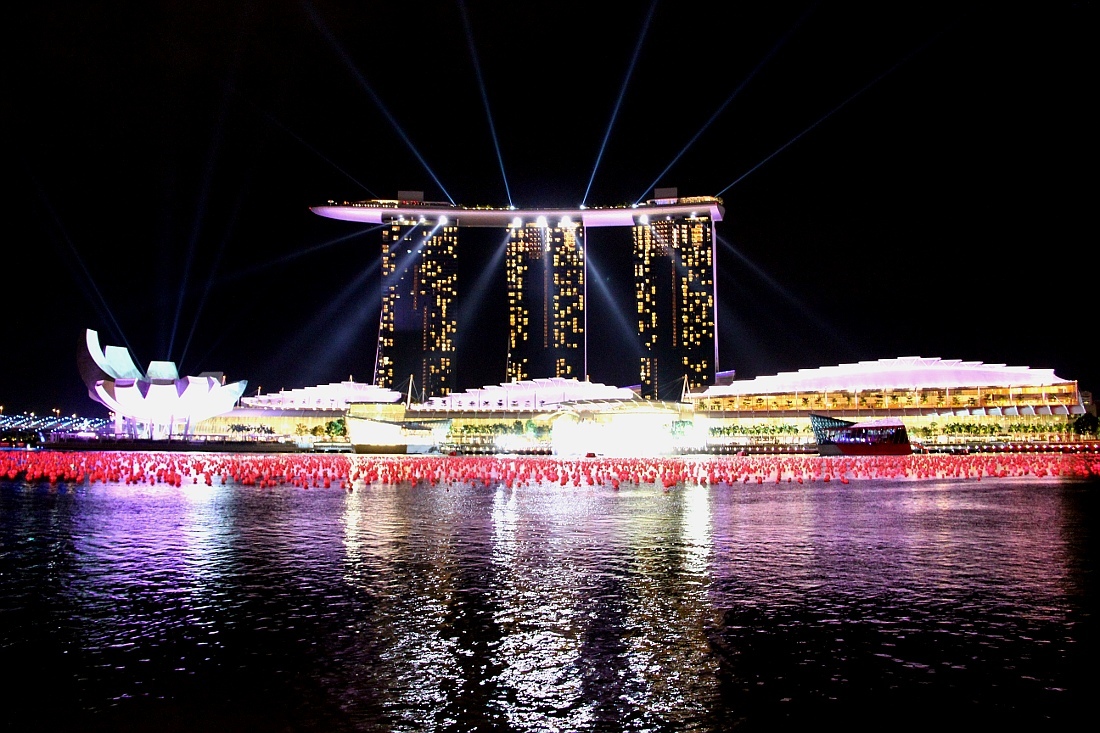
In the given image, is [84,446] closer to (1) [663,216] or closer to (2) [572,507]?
(2) [572,507]

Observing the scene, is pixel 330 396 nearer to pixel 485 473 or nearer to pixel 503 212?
pixel 503 212

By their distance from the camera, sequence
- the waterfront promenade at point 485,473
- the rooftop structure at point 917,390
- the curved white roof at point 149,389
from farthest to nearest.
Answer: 1. the rooftop structure at point 917,390
2. the curved white roof at point 149,389
3. the waterfront promenade at point 485,473

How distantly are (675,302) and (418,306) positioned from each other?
3979 cm

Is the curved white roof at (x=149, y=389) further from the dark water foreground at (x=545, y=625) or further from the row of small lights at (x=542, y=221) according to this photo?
the dark water foreground at (x=545, y=625)

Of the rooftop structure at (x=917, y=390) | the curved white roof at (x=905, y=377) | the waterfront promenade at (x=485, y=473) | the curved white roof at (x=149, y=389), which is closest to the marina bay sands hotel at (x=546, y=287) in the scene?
the rooftop structure at (x=917, y=390)

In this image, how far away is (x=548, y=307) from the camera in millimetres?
133500

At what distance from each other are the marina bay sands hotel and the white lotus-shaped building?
4907 centimetres

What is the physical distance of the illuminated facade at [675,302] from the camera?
127 m

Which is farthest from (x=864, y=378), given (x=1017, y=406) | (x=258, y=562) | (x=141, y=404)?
(x=258, y=562)

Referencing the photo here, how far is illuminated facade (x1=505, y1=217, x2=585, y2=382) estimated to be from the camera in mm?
132500

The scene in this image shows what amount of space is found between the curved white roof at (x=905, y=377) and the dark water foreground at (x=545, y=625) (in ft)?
255

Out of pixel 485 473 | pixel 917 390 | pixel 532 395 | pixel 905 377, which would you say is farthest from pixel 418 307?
pixel 485 473

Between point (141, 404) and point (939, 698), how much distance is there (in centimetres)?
8035

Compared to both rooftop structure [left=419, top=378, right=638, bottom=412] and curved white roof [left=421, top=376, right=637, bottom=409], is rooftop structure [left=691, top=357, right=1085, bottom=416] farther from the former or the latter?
curved white roof [left=421, top=376, right=637, bottom=409]
